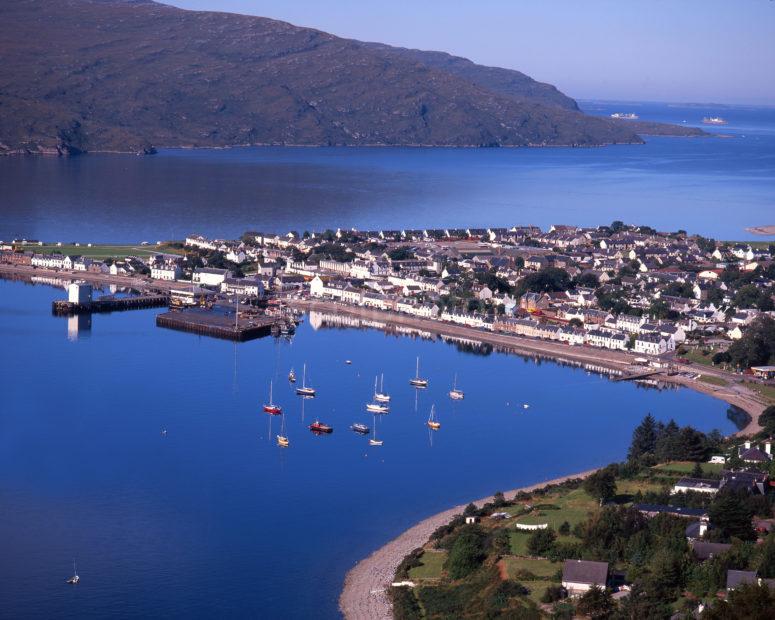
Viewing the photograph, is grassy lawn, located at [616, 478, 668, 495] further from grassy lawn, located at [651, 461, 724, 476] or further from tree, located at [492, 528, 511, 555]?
tree, located at [492, 528, 511, 555]

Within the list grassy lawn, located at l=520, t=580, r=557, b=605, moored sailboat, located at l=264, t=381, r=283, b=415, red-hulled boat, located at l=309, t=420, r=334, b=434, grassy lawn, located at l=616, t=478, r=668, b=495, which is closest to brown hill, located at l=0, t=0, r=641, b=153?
moored sailboat, located at l=264, t=381, r=283, b=415

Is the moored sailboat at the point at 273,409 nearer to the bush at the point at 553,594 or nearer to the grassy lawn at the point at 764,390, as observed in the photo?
the grassy lawn at the point at 764,390

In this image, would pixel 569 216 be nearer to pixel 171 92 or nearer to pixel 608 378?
pixel 608 378

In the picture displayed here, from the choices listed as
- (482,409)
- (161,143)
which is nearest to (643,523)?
(482,409)

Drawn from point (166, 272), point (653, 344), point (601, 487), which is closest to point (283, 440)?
point (601, 487)

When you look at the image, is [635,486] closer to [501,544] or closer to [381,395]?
[501,544]

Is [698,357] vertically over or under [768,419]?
under
